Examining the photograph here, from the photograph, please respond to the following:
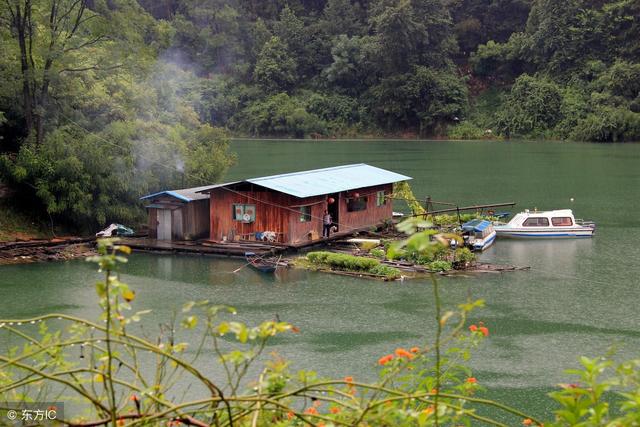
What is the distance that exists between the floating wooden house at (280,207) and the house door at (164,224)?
3.67 ft

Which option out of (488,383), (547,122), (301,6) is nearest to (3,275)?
(488,383)

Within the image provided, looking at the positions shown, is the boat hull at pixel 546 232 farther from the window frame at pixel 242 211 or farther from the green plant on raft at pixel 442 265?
the window frame at pixel 242 211

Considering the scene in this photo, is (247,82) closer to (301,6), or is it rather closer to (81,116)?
(301,6)

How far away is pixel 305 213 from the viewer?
23.8 metres

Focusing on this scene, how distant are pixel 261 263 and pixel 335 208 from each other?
13.9 ft

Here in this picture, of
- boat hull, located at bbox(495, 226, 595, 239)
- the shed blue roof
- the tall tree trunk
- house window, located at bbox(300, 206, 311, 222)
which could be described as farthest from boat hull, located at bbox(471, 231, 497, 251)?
the tall tree trunk

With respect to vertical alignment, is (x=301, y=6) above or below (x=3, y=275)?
above

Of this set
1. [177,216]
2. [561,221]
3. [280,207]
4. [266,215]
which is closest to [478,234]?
[561,221]

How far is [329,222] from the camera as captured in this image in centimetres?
2420

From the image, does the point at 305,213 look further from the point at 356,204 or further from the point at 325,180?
the point at 356,204

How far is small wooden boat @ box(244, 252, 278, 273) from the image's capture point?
21016mm

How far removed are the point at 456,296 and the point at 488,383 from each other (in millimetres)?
5410

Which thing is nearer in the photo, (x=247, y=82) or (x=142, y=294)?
(x=142, y=294)

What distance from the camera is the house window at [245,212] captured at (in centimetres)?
2364
